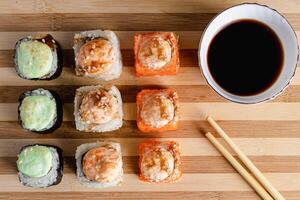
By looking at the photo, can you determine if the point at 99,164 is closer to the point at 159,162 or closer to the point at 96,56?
the point at 159,162

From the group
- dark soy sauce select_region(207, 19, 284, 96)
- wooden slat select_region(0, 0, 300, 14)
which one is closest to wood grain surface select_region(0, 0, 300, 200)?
wooden slat select_region(0, 0, 300, 14)

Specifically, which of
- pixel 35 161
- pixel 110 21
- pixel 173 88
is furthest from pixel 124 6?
pixel 35 161

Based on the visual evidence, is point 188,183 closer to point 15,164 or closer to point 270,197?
point 270,197

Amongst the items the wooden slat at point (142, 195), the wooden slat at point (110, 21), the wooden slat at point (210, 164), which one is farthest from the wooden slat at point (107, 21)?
the wooden slat at point (142, 195)

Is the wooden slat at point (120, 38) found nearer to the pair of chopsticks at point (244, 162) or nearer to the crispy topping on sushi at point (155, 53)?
the crispy topping on sushi at point (155, 53)

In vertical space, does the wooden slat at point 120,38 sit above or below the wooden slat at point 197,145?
above

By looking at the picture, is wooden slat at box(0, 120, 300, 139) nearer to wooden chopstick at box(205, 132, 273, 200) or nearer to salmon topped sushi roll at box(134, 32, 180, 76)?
wooden chopstick at box(205, 132, 273, 200)
